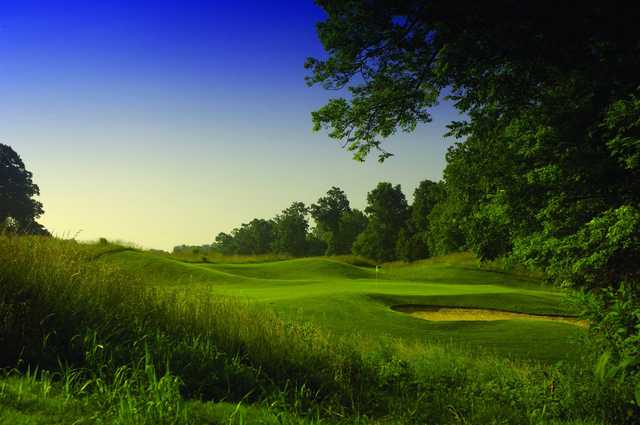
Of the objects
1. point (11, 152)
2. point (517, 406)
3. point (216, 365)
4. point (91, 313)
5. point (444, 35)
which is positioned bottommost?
point (517, 406)

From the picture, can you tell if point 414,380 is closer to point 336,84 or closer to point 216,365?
point 216,365

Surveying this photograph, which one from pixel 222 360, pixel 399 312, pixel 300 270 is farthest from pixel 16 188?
pixel 222 360

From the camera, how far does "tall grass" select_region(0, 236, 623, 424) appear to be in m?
5.77

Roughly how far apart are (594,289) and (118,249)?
28272 mm

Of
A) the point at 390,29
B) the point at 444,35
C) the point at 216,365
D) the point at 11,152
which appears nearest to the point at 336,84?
the point at 390,29

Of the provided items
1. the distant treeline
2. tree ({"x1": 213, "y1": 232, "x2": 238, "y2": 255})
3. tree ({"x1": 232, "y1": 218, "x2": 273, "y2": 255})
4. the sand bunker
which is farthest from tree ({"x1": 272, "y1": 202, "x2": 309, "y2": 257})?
the sand bunker

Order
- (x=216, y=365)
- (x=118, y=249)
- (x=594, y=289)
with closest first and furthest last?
(x=216, y=365), (x=594, y=289), (x=118, y=249)

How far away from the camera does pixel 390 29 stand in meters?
10.8

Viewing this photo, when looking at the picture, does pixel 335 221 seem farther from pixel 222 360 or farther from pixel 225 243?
pixel 222 360

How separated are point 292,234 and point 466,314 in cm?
7148

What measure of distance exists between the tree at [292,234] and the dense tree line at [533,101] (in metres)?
73.5

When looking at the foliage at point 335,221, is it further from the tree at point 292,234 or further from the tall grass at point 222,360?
the tall grass at point 222,360

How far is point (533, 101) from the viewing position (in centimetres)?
1193

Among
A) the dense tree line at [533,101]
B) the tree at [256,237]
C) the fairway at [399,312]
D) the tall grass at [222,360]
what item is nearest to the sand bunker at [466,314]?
the fairway at [399,312]
